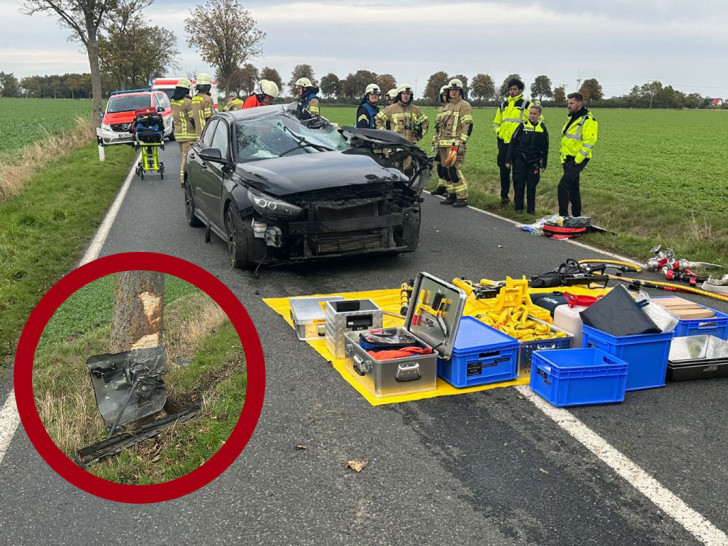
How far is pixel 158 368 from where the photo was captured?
78.3 inches

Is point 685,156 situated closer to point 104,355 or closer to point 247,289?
point 247,289

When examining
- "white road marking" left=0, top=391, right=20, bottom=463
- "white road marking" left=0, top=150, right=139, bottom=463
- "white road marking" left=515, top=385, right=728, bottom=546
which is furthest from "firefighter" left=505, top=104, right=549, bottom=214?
"white road marking" left=0, top=391, right=20, bottom=463

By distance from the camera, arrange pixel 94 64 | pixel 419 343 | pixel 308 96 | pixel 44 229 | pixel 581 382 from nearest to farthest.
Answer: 1. pixel 581 382
2. pixel 419 343
3. pixel 44 229
4. pixel 308 96
5. pixel 94 64

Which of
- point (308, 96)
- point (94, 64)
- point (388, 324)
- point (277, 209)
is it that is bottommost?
point (388, 324)

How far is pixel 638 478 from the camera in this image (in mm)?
3588

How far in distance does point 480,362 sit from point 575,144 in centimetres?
715

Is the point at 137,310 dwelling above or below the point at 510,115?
below

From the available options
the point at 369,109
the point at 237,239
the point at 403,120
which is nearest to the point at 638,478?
the point at 237,239

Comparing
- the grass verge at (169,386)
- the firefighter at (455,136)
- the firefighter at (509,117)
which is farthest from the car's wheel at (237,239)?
the firefighter at (509,117)

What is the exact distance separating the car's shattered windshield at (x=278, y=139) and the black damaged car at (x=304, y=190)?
0.01 m

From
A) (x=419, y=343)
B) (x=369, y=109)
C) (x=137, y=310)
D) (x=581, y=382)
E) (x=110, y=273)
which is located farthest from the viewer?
(x=369, y=109)

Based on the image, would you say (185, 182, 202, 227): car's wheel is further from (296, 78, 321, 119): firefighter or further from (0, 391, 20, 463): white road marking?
(0, 391, 20, 463): white road marking

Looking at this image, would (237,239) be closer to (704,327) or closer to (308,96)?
(704,327)

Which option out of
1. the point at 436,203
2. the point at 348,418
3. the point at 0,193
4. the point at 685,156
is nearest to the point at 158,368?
the point at 348,418
